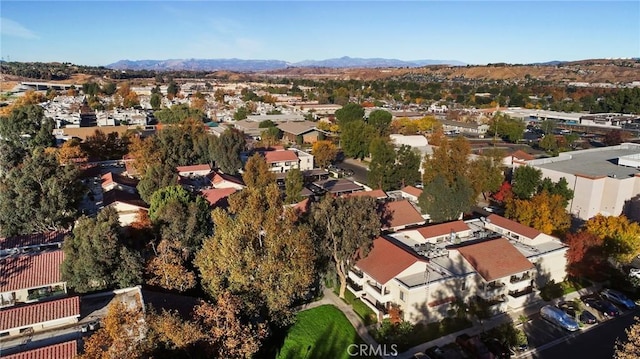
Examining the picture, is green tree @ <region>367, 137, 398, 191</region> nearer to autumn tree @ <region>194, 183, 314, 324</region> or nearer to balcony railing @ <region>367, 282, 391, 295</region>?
balcony railing @ <region>367, 282, 391, 295</region>

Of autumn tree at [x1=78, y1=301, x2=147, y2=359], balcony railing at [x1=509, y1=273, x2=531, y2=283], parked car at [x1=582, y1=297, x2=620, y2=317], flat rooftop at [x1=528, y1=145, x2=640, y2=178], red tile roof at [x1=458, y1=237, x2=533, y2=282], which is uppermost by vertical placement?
autumn tree at [x1=78, y1=301, x2=147, y2=359]

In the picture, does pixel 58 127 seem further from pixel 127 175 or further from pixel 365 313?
pixel 365 313

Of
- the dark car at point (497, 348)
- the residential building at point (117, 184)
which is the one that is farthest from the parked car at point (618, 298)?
the residential building at point (117, 184)

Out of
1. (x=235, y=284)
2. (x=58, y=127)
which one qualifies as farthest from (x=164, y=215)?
(x=58, y=127)

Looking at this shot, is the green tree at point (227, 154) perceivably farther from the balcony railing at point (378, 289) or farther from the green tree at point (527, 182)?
the green tree at point (527, 182)

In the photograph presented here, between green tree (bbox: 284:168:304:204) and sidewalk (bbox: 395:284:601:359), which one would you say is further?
green tree (bbox: 284:168:304:204)

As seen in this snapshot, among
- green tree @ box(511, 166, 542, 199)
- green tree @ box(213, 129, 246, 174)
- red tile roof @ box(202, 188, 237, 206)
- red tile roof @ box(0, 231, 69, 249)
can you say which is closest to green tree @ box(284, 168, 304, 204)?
red tile roof @ box(202, 188, 237, 206)

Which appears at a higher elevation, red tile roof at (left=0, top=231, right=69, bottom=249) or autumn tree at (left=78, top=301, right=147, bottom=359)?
autumn tree at (left=78, top=301, right=147, bottom=359)

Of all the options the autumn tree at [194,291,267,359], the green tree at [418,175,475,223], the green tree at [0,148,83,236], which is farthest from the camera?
the green tree at [418,175,475,223]
